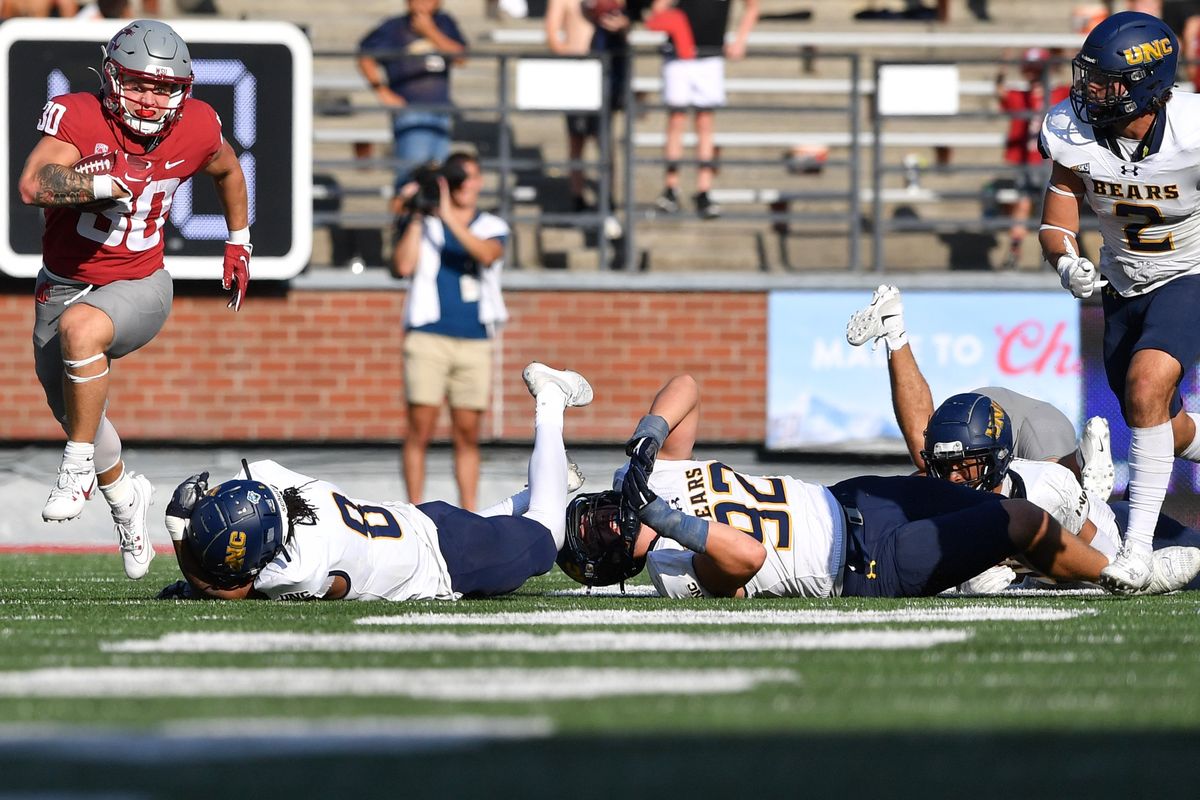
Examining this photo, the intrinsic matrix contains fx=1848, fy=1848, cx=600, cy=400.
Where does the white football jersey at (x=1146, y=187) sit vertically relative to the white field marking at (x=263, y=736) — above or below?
above

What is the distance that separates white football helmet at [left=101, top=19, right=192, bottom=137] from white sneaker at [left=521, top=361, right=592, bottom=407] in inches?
61.5

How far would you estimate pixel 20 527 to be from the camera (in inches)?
448

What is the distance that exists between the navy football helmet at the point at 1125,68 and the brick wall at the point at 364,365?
5.57m

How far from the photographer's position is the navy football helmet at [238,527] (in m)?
5.27

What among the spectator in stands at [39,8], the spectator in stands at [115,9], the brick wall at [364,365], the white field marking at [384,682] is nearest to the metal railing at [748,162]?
the brick wall at [364,365]

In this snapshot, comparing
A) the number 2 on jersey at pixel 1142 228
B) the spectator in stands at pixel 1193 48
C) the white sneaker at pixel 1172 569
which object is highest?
the spectator in stands at pixel 1193 48

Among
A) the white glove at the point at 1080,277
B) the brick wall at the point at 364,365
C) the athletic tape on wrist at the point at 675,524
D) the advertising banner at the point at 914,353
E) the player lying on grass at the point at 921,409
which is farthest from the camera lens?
the brick wall at the point at 364,365

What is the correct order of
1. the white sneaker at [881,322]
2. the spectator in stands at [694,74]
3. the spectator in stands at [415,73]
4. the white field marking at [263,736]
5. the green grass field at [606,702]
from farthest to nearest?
the spectator in stands at [694,74] < the spectator in stands at [415,73] < the white sneaker at [881,322] < the white field marking at [263,736] < the green grass field at [606,702]

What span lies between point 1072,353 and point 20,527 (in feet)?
21.5

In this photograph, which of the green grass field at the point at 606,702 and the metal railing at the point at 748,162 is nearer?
the green grass field at the point at 606,702

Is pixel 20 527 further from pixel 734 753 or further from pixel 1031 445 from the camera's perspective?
pixel 734 753

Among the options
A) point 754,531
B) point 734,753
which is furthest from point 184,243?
point 734,753

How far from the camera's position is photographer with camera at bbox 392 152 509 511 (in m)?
10.2

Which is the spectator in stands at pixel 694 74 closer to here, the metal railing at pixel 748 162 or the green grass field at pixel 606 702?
the metal railing at pixel 748 162
